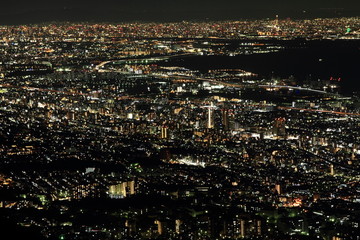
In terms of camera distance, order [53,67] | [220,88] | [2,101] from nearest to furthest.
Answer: [2,101]
[220,88]
[53,67]

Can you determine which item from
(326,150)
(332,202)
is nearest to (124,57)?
(326,150)

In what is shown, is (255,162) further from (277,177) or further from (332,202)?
(332,202)

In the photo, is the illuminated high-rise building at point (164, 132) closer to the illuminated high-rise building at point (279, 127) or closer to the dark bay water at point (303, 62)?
the illuminated high-rise building at point (279, 127)

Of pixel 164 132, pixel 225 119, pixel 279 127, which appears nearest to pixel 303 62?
pixel 225 119

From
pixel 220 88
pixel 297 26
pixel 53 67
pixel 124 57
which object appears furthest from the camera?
pixel 297 26

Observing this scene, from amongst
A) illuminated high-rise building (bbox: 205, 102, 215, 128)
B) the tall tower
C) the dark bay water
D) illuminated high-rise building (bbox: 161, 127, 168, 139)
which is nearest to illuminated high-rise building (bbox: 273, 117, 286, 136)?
the tall tower

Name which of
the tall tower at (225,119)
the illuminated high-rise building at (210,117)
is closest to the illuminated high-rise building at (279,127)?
the tall tower at (225,119)

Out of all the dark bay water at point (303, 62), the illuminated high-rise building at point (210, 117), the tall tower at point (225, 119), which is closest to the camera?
the tall tower at point (225, 119)

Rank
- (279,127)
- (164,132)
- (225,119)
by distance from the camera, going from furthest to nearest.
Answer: (225,119) < (279,127) < (164,132)

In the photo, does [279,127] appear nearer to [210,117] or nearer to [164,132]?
[210,117]
